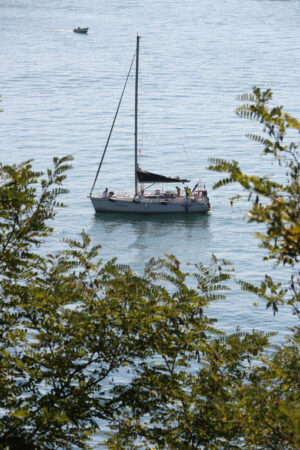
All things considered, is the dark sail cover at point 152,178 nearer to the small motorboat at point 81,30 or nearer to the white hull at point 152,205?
the white hull at point 152,205

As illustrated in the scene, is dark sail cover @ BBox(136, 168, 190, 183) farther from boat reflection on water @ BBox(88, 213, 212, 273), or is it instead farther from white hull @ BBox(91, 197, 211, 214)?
boat reflection on water @ BBox(88, 213, 212, 273)

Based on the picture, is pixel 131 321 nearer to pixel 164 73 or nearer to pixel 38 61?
pixel 164 73

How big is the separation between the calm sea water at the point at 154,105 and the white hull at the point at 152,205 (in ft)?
2.47

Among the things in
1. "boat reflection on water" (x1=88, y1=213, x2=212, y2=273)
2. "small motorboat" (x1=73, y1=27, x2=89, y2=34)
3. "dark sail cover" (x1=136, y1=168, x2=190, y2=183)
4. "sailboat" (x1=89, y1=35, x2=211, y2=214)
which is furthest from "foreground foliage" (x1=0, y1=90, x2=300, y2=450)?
"small motorboat" (x1=73, y1=27, x2=89, y2=34)

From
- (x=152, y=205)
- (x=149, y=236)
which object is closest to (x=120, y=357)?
(x=149, y=236)

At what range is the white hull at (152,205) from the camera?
217ft

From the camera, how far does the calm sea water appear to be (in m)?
61.4

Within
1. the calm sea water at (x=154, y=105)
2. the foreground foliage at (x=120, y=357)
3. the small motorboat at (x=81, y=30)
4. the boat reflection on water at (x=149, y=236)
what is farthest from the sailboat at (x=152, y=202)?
the small motorboat at (x=81, y=30)

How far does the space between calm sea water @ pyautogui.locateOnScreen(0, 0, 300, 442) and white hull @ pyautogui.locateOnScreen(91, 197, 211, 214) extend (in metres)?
0.75

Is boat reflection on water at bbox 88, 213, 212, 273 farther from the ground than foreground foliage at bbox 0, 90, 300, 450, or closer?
closer

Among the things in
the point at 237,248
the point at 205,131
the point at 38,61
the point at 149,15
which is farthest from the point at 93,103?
the point at 149,15

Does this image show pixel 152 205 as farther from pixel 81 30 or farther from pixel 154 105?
pixel 81 30

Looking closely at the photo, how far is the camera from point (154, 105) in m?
110

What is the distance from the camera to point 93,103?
368 ft
